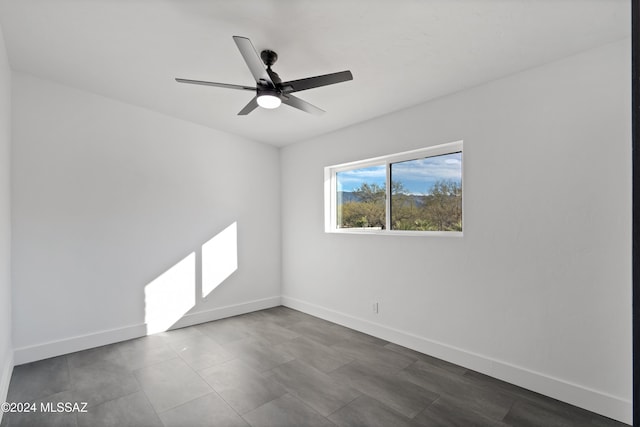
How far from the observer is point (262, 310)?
172 inches

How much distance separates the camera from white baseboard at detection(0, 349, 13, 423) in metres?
2.11

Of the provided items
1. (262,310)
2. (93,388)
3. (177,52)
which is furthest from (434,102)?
(93,388)

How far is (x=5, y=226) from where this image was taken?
2414 mm

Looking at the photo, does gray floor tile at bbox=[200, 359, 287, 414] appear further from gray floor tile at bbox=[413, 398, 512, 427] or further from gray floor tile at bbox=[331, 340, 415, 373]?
gray floor tile at bbox=[413, 398, 512, 427]

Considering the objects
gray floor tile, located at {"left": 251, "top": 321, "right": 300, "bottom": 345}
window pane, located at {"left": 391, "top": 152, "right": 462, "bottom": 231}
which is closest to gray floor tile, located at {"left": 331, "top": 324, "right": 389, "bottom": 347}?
gray floor tile, located at {"left": 251, "top": 321, "right": 300, "bottom": 345}

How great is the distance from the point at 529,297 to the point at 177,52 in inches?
127

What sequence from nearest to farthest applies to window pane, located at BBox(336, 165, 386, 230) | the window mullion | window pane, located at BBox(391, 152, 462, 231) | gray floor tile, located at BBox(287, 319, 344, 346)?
1. window pane, located at BBox(391, 152, 462, 231)
2. gray floor tile, located at BBox(287, 319, 344, 346)
3. the window mullion
4. window pane, located at BBox(336, 165, 386, 230)

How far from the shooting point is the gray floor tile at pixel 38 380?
88.2 inches

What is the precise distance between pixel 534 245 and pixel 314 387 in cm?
197

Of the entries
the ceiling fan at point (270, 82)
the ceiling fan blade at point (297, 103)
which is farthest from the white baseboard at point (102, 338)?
the ceiling fan blade at point (297, 103)

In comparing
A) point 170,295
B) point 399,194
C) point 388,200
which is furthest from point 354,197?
point 170,295

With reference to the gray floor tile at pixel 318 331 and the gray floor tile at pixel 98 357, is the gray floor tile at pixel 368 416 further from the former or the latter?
the gray floor tile at pixel 98 357

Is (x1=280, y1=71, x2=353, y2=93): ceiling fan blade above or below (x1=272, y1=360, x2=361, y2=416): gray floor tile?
above

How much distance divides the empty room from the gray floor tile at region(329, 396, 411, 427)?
2 centimetres
